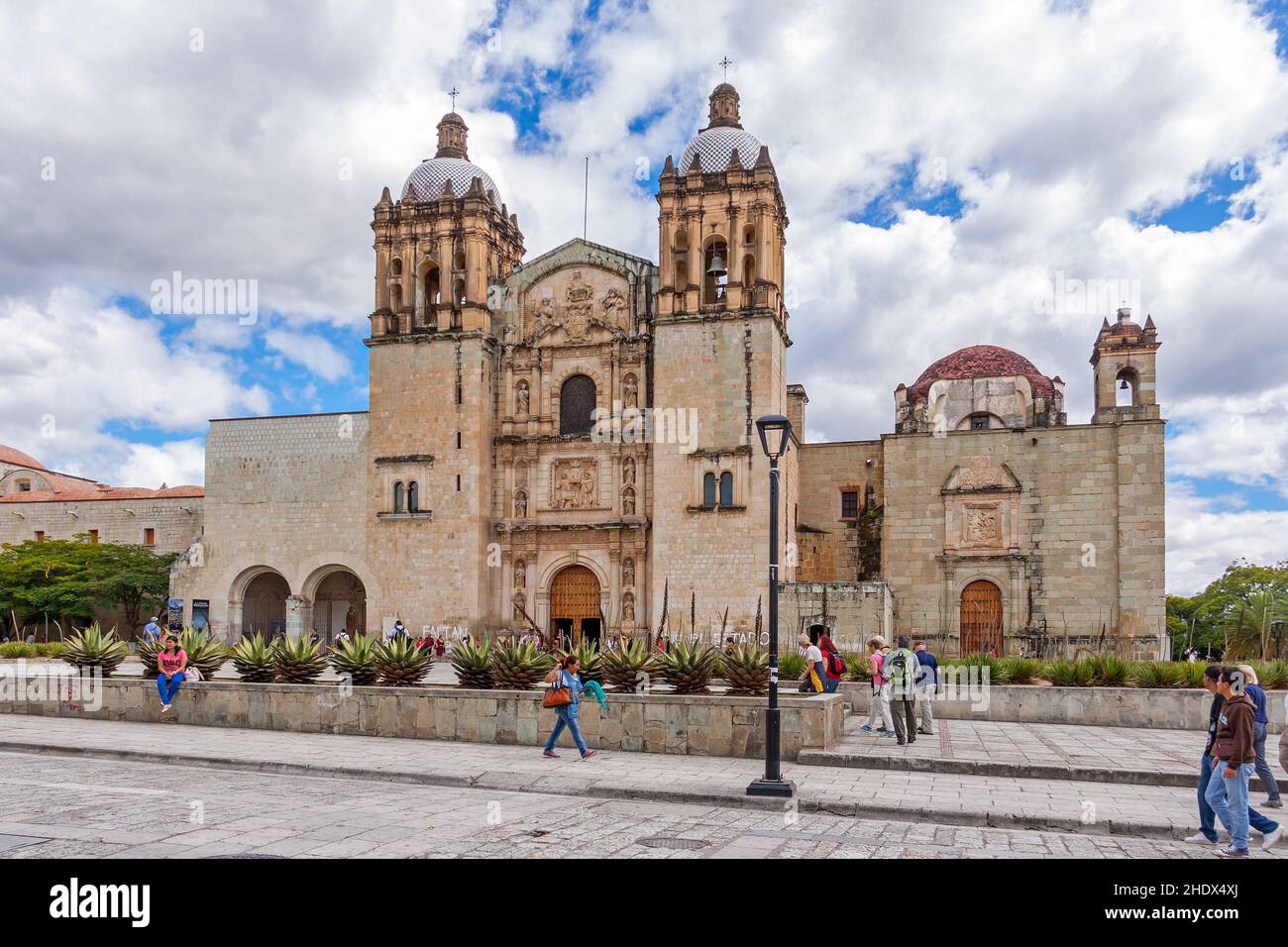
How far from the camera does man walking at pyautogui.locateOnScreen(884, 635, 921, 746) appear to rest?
1377 cm

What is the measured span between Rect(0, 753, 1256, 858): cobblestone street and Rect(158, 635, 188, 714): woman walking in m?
5.02

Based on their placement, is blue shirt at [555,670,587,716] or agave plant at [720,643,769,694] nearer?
blue shirt at [555,670,587,716]

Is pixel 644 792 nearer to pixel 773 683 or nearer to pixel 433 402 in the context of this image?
pixel 773 683

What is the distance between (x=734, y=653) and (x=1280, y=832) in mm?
6762


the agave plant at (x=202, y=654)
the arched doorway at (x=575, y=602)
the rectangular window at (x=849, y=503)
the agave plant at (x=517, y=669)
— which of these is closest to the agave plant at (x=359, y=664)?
the agave plant at (x=517, y=669)

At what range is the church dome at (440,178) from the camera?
36250 mm

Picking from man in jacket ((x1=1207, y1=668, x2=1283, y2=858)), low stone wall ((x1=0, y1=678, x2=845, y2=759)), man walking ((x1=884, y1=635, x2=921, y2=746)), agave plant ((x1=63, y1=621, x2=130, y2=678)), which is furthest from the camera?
agave plant ((x1=63, y1=621, x2=130, y2=678))

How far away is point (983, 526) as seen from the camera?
3212cm

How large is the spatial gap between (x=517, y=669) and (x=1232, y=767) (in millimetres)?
9398

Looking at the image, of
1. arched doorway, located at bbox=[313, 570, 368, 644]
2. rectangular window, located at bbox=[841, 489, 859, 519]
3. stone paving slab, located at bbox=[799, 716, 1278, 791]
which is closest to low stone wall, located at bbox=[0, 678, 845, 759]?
stone paving slab, located at bbox=[799, 716, 1278, 791]

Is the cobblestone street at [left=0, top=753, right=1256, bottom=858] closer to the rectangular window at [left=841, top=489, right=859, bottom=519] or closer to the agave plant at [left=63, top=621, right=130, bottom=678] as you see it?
the agave plant at [left=63, top=621, right=130, bottom=678]

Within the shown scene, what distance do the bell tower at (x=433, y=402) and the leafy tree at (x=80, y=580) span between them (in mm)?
10793

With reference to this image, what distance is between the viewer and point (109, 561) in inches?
1543
